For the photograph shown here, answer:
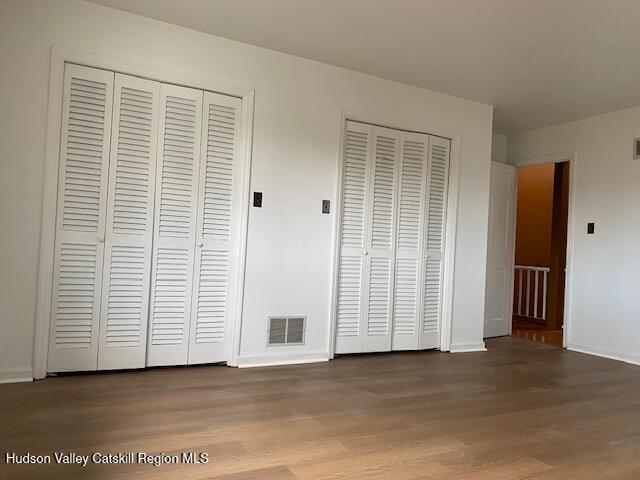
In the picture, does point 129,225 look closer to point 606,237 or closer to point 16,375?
point 16,375

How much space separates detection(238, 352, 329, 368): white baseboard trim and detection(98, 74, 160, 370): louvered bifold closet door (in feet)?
2.47

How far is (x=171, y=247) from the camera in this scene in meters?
3.47

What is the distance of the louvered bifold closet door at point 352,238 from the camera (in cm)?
413

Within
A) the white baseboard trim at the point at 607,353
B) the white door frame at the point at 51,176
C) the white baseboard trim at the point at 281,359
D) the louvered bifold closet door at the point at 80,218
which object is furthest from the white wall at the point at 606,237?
the louvered bifold closet door at the point at 80,218

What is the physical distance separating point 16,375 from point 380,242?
2.87 m

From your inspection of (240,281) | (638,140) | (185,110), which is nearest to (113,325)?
(240,281)

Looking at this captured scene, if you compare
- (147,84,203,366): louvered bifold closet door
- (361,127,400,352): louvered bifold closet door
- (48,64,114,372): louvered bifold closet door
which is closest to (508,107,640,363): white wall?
(361,127,400,352): louvered bifold closet door

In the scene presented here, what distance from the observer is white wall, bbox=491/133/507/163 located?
5.93 meters

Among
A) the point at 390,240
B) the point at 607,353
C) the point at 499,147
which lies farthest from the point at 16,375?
the point at 499,147

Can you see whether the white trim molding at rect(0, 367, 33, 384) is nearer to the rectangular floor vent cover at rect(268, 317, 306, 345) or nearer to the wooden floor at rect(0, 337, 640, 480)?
the wooden floor at rect(0, 337, 640, 480)

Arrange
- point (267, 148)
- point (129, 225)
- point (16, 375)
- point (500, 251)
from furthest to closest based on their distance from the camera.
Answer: point (500, 251) → point (267, 148) → point (129, 225) → point (16, 375)

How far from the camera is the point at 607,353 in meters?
4.76

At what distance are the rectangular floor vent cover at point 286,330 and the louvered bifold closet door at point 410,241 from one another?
0.98 m

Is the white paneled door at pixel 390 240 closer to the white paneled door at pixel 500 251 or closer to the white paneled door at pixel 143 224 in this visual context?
the white paneled door at pixel 143 224
